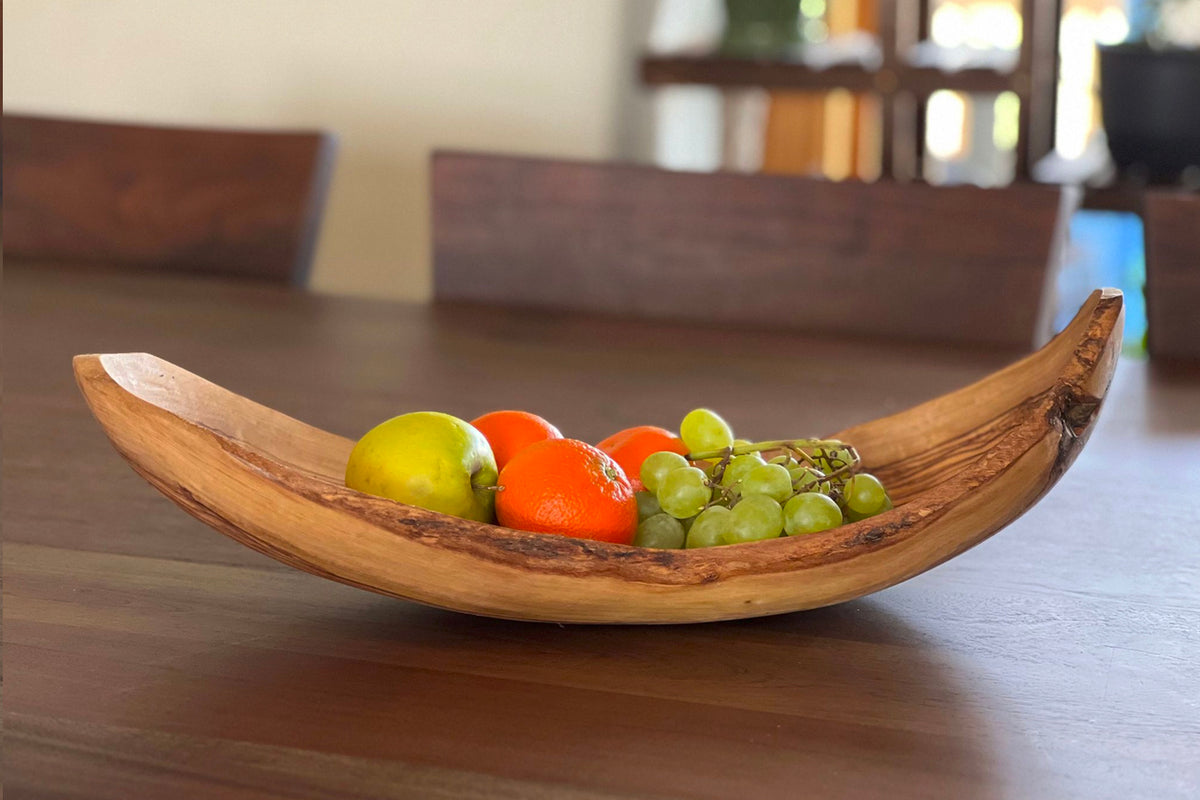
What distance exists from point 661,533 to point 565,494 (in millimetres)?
61

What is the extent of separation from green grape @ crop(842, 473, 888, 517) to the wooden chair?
88 cm

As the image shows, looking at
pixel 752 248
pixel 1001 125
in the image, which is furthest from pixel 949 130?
pixel 752 248

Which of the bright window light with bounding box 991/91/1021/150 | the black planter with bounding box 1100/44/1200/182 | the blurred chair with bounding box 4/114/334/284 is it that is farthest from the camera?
the bright window light with bounding box 991/91/1021/150

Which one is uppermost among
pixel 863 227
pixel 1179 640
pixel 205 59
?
pixel 205 59

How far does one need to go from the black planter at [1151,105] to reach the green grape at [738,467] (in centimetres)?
189

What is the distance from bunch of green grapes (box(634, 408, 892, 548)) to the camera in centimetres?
58

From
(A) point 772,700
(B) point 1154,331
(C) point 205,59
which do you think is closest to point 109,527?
(A) point 772,700

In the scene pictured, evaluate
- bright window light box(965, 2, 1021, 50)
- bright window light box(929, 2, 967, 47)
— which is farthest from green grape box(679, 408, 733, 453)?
bright window light box(929, 2, 967, 47)

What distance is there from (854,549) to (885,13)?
2.59 metres

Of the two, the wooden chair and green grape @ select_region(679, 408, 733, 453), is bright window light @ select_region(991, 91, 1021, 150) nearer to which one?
the wooden chair

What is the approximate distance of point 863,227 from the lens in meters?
1.46

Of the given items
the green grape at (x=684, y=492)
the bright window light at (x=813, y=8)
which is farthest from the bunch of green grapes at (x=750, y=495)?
the bright window light at (x=813, y=8)

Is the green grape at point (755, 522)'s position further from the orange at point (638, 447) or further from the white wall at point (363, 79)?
the white wall at point (363, 79)

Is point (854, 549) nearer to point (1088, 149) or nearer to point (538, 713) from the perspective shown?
point (538, 713)
